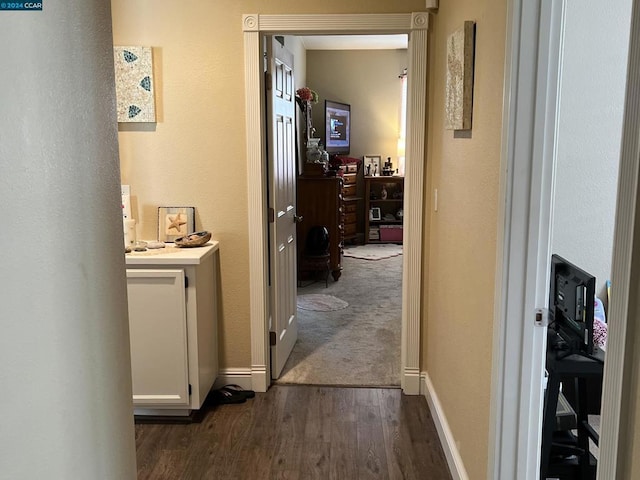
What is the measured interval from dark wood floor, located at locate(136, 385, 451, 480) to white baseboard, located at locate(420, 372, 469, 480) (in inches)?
1.9

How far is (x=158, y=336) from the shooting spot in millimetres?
3037

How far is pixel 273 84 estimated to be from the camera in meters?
3.44

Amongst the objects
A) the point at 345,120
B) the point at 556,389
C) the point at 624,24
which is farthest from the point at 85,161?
the point at 345,120

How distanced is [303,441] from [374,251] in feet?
17.1

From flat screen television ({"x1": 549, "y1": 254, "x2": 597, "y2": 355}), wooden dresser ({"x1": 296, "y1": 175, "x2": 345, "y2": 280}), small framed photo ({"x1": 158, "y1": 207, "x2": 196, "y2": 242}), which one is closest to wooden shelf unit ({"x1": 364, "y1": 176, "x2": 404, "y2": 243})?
wooden dresser ({"x1": 296, "y1": 175, "x2": 345, "y2": 280})

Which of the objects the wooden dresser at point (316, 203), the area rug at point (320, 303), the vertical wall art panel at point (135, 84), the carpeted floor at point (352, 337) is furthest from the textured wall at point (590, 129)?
the wooden dresser at point (316, 203)

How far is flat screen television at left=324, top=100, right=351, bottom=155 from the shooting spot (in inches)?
318

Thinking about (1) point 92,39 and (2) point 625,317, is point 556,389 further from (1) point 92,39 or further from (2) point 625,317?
(1) point 92,39

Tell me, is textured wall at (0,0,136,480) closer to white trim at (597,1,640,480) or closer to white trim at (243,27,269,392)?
white trim at (597,1,640,480)

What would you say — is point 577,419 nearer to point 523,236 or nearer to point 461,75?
point 523,236

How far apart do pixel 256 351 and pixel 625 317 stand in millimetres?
2742

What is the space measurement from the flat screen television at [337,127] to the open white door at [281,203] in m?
3.95

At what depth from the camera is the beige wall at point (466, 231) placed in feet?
6.64

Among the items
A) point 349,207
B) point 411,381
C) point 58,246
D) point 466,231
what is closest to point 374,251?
point 349,207
